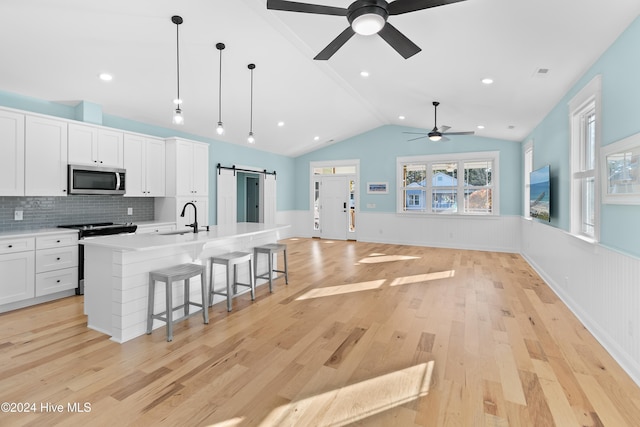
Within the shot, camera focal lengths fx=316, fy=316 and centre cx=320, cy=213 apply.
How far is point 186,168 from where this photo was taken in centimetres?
578

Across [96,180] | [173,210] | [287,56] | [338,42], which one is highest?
[287,56]

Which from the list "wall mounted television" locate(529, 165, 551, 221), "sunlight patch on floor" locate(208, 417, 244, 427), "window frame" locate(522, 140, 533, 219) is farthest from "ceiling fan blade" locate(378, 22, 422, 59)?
"window frame" locate(522, 140, 533, 219)

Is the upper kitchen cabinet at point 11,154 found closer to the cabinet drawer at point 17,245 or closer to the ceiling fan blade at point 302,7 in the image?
the cabinet drawer at point 17,245

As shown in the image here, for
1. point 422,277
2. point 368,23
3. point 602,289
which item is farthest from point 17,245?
point 602,289

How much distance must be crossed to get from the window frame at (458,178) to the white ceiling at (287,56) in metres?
1.41

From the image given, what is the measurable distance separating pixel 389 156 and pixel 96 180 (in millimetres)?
6743

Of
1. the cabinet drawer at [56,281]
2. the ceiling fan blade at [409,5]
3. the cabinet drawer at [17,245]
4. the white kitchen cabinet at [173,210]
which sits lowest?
the cabinet drawer at [56,281]

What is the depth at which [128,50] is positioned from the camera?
3705mm

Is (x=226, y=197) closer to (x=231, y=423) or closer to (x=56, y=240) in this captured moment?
(x=56, y=240)

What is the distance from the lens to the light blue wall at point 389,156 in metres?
7.44

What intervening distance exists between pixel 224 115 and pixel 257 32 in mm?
2519

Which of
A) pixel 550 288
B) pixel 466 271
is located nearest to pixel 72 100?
pixel 466 271

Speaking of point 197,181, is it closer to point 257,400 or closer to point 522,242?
point 257,400

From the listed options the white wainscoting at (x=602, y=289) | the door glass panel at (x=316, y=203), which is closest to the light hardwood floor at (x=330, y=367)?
the white wainscoting at (x=602, y=289)
